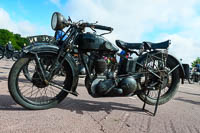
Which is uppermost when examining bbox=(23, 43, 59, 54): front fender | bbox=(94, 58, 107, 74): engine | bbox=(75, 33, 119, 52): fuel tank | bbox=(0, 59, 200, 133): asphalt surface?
bbox=(75, 33, 119, 52): fuel tank

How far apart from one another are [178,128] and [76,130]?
4.82 feet

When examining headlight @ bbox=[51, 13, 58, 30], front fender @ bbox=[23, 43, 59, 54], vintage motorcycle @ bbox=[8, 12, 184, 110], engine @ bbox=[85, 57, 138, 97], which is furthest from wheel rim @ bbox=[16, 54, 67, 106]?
headlight @ bbox=[51, 13, 58, 30]

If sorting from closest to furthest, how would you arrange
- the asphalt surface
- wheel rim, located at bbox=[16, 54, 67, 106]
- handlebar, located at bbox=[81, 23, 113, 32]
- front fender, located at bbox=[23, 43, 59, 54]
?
1. the asphalt surface
2. front fender, located at bbox=[23, 43, 59, 54]
3. wheel rim, located at bbox=[16, 54, 67, 106]
4. handlebar, located at bbox=[81, 23, 113, 32]

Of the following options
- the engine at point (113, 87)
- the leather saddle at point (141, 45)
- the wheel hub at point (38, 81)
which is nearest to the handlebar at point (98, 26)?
the leather saddle at point (141, 45)

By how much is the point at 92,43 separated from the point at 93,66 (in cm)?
42

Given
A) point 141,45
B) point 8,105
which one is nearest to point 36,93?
point 8,105

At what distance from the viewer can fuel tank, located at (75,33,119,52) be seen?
8.92ft

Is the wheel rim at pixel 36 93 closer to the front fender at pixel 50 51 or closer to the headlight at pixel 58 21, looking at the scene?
the front fender at pixel 50 51

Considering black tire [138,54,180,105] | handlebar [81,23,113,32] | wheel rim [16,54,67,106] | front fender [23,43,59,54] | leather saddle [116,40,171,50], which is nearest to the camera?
front fender [23,43,59,54]

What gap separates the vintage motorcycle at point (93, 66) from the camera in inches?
101

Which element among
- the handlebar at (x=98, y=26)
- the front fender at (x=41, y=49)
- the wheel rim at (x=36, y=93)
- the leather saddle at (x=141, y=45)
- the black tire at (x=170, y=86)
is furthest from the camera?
the black tire at (x=170, y=86)

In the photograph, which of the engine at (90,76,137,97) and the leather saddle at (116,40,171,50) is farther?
the leather saddle at (116,40,171,50)

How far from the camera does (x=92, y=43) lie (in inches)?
107

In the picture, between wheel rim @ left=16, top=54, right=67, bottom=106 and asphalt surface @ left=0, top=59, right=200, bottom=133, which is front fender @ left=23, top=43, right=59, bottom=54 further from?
asphalt surface @ left=0, top=59, right=200, bottom=133
